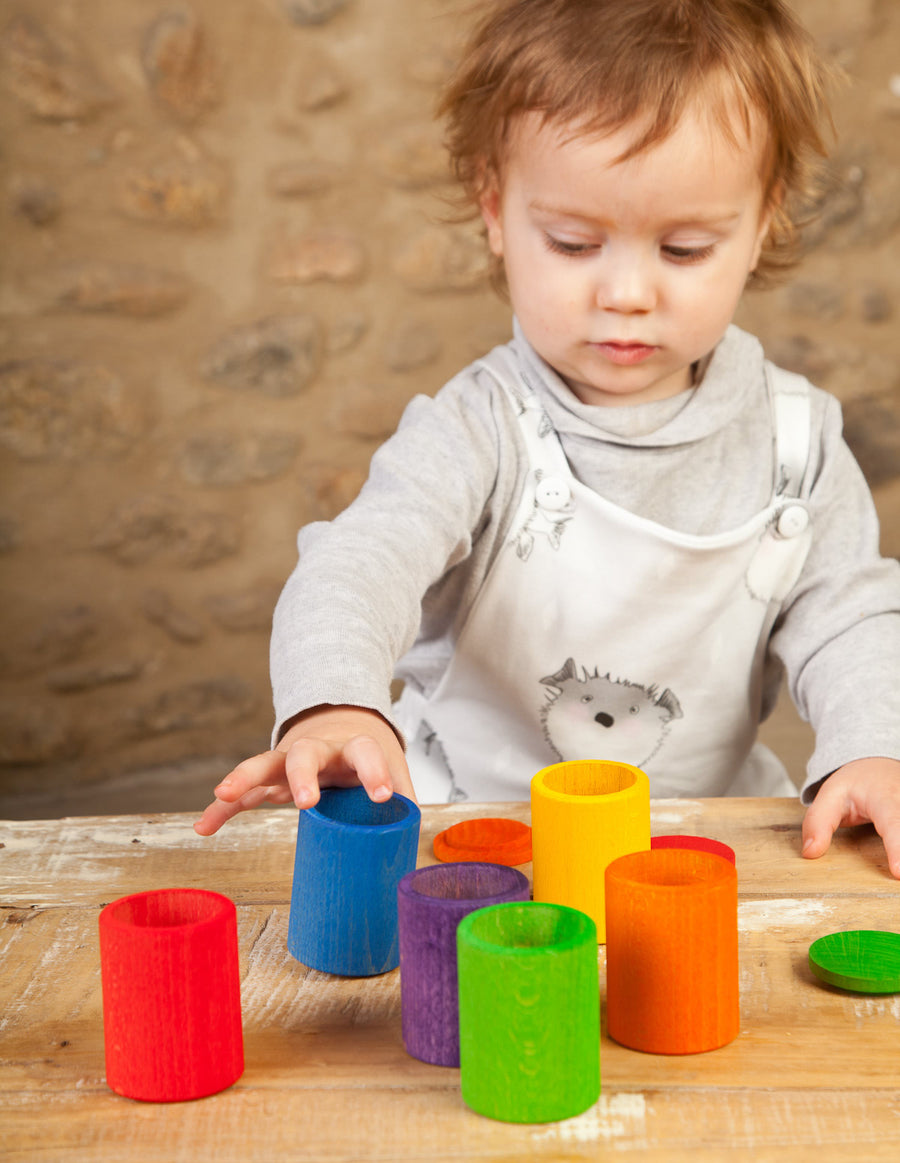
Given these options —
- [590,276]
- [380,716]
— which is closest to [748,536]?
[590,276]

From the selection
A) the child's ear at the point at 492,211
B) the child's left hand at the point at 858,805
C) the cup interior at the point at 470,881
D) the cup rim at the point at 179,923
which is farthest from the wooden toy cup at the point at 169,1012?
the child's ear at the point at 492,211

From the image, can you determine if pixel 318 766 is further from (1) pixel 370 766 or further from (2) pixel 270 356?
(2) pixel 270 356

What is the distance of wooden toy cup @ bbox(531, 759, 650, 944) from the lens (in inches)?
25.6

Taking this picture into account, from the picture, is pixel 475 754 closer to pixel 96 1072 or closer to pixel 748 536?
pixel 748 536

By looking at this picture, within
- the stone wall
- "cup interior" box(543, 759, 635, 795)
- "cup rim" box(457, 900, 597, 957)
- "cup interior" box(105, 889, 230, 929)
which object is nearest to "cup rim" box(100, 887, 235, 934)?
"cup interior" box(105, 889, 230, 929)

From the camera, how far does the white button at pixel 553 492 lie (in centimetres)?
108

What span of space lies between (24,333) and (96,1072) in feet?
5.94

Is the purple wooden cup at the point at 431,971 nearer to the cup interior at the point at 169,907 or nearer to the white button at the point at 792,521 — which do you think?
the cup interior at the point at 169,907

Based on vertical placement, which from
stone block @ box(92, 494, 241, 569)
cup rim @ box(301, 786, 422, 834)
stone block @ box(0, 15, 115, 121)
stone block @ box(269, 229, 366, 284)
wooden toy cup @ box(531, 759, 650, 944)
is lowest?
wooden toy cup @ box(531, 759, 650, 944)

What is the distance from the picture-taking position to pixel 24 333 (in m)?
2.11

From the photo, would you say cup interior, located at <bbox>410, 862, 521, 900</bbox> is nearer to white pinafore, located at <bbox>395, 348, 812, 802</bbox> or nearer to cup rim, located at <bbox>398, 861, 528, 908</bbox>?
cup rim, located at <bbox>398, 861, 528, 908</bbox>

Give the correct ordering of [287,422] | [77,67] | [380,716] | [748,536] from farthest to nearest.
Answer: [287,422]
[77,67]
[748,536]
[380,716]

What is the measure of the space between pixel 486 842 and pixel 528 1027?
289 mm

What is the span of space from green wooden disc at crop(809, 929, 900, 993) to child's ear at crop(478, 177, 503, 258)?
0.73 metres
